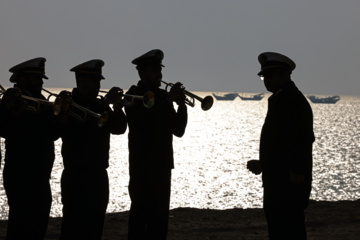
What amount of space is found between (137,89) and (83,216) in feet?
6.04

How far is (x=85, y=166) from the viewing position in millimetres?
6406

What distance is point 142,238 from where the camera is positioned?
7.32m

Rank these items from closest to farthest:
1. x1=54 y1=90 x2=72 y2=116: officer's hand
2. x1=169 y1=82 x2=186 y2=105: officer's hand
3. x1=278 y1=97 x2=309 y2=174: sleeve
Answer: x1=278 y1=97 x2=309 y2=174: sleeve
x1=54 y1=90 x2=72 y2=116: officer's hand
x1=169 y1=82 x2=186 y2=105: officer's hand

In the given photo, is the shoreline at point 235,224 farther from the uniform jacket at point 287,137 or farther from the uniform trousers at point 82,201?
the uniform jacket at point 287,137

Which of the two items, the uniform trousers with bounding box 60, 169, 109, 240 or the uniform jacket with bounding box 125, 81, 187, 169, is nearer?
the uniform trousers with bounding box 60, 169, 109, 240

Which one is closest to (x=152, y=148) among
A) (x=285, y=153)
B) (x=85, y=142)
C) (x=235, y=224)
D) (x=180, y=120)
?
(x=180, y=120)

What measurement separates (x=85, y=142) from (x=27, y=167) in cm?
67

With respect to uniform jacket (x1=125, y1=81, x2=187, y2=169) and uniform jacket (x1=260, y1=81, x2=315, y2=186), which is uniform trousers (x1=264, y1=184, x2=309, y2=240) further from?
uniform jacket (x1=125, y1=81, x2=187, y2=169)

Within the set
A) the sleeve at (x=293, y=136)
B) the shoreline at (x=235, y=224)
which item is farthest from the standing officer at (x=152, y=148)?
the shoreline at (x=235, y=224)

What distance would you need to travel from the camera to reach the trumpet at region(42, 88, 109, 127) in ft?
20.7

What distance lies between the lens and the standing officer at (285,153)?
610cm

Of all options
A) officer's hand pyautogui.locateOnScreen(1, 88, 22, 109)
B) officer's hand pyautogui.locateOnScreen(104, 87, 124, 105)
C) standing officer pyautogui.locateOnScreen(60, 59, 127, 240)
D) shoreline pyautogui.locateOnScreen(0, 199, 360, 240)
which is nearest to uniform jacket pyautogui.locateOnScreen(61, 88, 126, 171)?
standing officer pyautogui.locateOnScreen(60, 59, 127, 240)

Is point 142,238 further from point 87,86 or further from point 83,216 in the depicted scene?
point 87,86

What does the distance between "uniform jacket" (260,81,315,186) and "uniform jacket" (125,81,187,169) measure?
1427 mm
